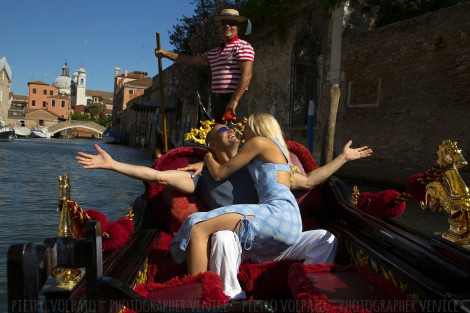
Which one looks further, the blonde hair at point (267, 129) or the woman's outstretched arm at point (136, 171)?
the blonde hair at point (267, 129)

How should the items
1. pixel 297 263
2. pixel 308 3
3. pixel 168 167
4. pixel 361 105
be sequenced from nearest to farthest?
pixel 297 263
pixel 168 167
pixel 361 105
pixel 308 3

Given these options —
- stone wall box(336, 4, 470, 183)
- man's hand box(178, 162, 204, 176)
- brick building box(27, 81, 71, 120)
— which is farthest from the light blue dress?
brick building box(27, 81, 71, 120)

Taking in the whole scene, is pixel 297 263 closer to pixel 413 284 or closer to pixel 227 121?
pixel 413 284

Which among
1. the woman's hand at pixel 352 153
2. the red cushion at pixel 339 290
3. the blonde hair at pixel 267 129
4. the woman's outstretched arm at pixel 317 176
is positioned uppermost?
the blonde hair at pixel 267 129

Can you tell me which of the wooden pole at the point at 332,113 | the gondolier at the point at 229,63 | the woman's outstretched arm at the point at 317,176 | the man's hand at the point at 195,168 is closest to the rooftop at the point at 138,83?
the wooden pole at the point at 332,113

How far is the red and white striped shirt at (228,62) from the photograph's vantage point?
9.18 ft

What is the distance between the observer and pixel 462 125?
20.3ft

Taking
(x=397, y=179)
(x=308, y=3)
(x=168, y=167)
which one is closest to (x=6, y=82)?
(x=308, y=3)

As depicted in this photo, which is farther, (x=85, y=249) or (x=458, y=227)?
(x=458, y=227)

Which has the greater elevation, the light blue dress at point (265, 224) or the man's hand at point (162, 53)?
the man's hand at point (162, 53)

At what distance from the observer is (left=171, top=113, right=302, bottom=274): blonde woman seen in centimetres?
168

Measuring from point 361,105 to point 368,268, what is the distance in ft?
22.0

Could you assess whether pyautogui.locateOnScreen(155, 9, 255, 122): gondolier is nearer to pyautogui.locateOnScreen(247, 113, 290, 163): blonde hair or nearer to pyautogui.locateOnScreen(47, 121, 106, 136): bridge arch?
pyautogui.locateOnScreen(247, 113, 290, 163): blonde hair

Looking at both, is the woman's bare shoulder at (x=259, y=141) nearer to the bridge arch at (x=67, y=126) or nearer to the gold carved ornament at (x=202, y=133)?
the gold carved ornament at (x=202, y=133)
